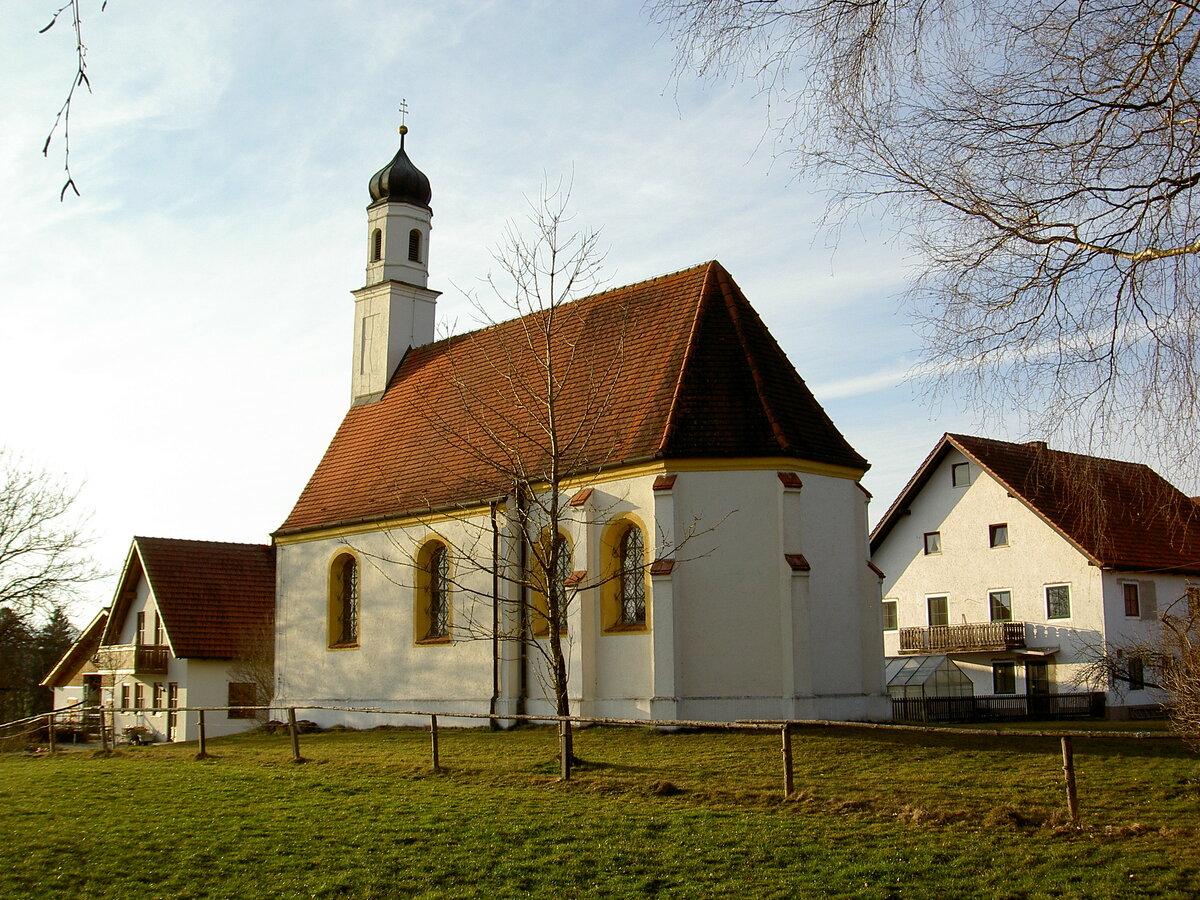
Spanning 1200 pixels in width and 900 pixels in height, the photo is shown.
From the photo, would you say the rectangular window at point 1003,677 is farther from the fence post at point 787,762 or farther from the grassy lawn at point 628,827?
the fence post at point 787,762

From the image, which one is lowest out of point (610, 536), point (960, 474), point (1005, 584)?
point (1005, 584)

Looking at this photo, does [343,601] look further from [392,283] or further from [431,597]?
[392,283]

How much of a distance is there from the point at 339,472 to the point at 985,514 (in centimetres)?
2011

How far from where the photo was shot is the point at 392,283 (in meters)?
32.0

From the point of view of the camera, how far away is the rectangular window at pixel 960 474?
37.9 metres

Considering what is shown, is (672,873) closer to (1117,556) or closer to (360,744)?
(360,744)

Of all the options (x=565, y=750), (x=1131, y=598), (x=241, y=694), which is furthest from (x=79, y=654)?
(x=1131, y=598)

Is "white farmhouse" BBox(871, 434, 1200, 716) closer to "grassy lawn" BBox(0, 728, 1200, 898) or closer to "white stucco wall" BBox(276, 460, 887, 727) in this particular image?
"white stucco wall" BBox(276, 460, 887, 727)

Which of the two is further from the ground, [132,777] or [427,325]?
[427,325]

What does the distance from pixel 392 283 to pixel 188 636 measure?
12.9m

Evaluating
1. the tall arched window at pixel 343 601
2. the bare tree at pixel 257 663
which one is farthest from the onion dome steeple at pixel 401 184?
the bare tree at pixel 257 663

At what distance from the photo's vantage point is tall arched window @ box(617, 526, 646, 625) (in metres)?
22.6

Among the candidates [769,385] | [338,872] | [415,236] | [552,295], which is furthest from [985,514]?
[338,872]

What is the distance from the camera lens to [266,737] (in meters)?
26.4
